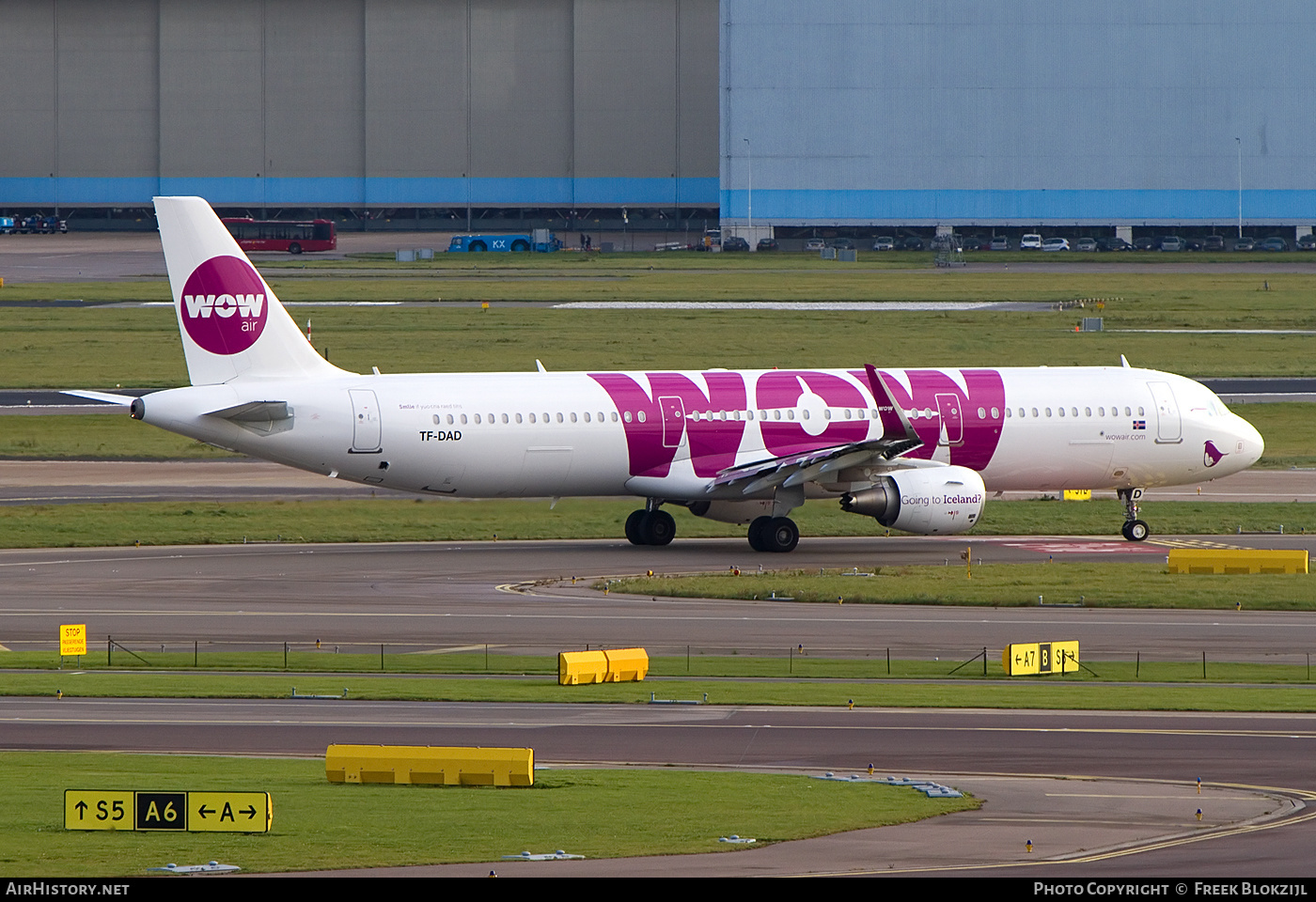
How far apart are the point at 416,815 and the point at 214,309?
1123 inches

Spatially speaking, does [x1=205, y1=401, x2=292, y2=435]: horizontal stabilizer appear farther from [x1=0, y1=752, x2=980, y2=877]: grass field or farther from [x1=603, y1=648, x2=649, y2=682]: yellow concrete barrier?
[x1=0, y1=752, x2=980, y2=877]: grass field

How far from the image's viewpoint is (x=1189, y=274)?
137000mm

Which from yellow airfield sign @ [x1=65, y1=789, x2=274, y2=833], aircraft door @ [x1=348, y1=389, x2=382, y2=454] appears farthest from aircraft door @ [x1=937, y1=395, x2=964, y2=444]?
yellow airfield sign @ [x1=65, y1=789, x2=274, y2=833]

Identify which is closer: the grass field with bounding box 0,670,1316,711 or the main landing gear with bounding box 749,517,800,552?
the grass field with bounding box 0,670,1316,711

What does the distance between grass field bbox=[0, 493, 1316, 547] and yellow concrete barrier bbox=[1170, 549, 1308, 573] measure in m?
7.16

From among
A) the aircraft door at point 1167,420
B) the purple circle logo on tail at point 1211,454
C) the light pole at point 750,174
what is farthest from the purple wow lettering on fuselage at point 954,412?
the light pole at point 750,174

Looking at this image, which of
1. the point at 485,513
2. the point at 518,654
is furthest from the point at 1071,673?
the point at 485,513

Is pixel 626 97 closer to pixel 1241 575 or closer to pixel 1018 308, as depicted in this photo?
pixel 1018 308

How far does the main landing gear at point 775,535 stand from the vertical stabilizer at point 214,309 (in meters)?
13.4

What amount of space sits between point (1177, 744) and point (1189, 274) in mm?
114763

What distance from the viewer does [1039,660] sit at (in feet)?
116

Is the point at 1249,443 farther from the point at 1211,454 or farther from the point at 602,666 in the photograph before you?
the point at 602,666

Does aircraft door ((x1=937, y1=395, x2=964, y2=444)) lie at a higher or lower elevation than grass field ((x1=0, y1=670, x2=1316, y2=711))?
higher

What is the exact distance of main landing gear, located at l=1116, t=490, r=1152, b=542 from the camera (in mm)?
53728
